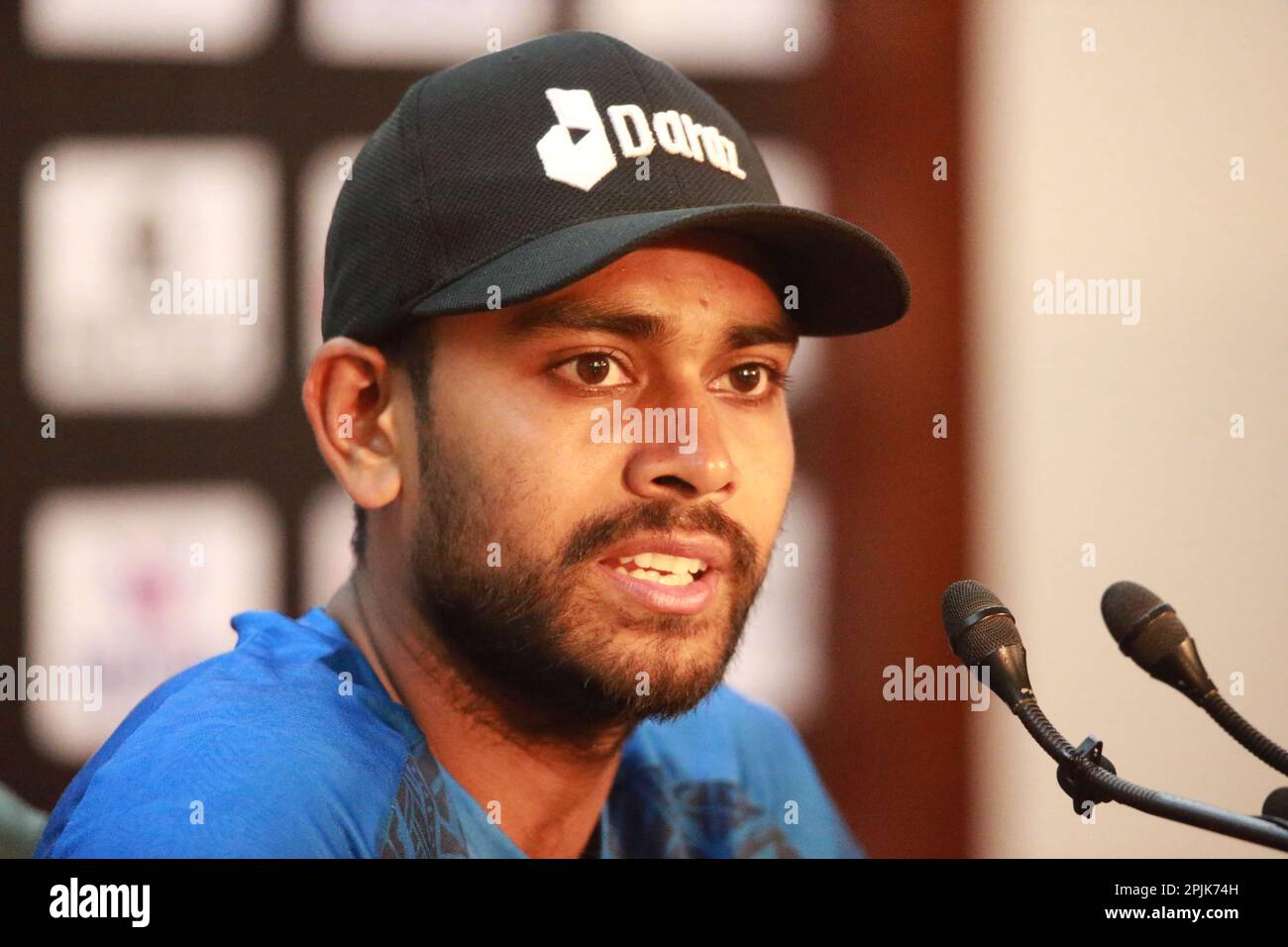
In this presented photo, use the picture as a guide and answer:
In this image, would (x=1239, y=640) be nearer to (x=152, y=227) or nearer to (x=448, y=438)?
(x=448, y=438)

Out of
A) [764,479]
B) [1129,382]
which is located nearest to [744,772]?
[764,479]

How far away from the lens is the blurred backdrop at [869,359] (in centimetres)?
208

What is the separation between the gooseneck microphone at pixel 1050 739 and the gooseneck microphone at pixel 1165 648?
0.10 metres

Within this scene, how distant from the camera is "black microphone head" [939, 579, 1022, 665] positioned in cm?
80

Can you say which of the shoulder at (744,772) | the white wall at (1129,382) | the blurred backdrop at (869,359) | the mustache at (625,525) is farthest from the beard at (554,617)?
the white wall at (1129,382)

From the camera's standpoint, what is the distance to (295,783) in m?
0.86

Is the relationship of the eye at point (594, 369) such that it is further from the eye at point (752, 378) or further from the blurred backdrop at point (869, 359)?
the blurred backdrop at point (869, 359)

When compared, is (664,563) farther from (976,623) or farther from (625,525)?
(976,623)

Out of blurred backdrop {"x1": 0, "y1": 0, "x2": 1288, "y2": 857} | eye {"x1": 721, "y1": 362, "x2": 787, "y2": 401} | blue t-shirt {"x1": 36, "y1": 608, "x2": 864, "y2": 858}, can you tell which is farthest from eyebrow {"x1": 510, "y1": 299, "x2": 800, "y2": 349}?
blurred backdrop {"x1": 0, "y1": 0, "x2": 1288, "y2": 857}

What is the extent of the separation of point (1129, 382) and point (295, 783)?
1.84 meters

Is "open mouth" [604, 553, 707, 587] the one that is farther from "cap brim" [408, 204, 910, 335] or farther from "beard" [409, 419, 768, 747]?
"cap brim" [408, 204, 910, 335]

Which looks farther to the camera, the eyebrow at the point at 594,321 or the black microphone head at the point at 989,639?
the eyebrow at the point at 594,321

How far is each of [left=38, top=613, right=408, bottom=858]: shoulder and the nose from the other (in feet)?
0.98

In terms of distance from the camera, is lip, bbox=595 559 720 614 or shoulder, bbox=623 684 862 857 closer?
lip, bbox=595 559 720 614
